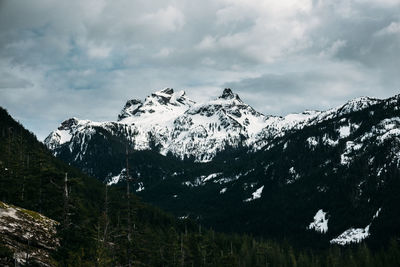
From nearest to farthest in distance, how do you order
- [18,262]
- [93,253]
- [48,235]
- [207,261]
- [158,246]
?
[18,262], [93,253], [48,235], [158,246], [207,261]

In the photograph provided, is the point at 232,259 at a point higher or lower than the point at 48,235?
lower

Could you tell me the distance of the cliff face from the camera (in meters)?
37.1

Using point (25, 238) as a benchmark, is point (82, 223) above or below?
above

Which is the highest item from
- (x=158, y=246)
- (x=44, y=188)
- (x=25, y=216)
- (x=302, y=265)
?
(x=44, y=188)

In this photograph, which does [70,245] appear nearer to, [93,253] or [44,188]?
[93,253]

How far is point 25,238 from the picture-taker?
4172cm

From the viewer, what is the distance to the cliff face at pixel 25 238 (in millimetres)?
37094

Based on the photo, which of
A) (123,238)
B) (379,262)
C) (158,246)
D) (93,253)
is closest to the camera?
(93,253)

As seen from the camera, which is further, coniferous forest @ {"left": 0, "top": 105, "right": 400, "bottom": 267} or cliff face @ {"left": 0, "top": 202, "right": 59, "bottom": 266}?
coniferous forest @ {"left": 0, "top": 105, "right": 400, "bottom": 267}

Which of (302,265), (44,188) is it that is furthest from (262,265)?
(44,188)

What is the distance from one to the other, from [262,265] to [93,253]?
11614 cm

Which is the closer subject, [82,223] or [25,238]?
[25,238]

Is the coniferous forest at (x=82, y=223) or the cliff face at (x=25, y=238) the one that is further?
the coniferous forest at (x=82, y=223)

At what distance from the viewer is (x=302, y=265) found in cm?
15562
